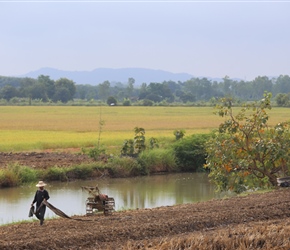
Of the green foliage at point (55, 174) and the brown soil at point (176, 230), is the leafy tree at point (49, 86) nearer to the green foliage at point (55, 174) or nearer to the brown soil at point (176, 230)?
the green foliage at point (55, 174)

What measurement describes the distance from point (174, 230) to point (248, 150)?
7429 millimetres

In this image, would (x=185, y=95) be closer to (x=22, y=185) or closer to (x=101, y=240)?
(x=22, y=185)

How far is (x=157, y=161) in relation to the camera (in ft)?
87.2

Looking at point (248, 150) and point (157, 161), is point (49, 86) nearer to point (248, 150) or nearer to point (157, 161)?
point (157, 161)

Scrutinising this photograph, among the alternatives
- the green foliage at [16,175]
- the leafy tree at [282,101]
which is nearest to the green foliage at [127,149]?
the green foliage at [16,175]

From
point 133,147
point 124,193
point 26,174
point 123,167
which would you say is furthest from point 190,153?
point 26,174

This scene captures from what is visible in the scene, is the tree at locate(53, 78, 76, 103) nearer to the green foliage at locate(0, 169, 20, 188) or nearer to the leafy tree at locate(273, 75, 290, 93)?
the leafy tree at locate(273, 75, 290, 93)

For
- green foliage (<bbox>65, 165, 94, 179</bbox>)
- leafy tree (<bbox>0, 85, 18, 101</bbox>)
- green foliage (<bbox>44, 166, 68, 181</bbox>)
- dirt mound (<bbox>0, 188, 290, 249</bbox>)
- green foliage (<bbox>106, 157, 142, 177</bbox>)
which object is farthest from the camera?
leafy tree (<bbox>0, 85, 18, 101</bbox>)

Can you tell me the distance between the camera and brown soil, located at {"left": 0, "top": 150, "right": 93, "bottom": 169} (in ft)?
80.0

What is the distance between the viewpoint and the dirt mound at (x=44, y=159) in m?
24.4

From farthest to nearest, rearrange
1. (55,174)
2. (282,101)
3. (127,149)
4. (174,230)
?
(282,101)
(127,149)
(55,174)
(174,230)

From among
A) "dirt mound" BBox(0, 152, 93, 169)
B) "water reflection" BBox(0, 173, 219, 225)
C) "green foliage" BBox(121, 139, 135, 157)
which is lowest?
"water reflection" BBox(0, 173, 219, 225)

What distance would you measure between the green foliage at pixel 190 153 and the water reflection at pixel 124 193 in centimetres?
157

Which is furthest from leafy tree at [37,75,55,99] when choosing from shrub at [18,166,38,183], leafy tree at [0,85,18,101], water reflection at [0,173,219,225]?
shrub at [18,166,38,183]
